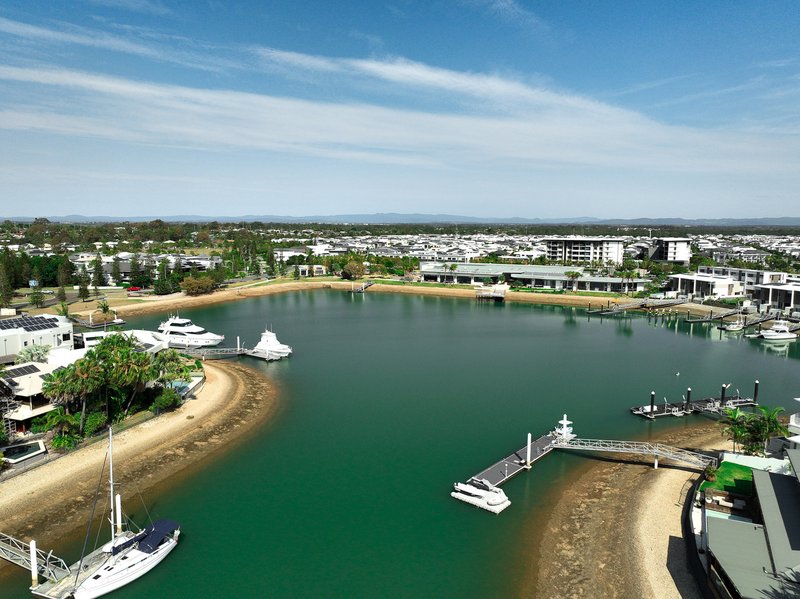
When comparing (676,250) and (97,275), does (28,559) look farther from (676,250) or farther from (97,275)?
(676,250)

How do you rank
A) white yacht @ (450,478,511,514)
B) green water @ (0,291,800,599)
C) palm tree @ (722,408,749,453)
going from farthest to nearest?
1. palm tree @ (722,408,749,453)
2. white yacht @ (450,478,511,514)
3. green water @ (0,291,800,599)

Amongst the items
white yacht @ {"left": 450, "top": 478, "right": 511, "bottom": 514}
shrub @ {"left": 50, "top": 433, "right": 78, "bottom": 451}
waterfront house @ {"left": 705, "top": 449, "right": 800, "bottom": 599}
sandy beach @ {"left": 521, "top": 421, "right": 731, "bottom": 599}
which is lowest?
sandy beach @ {"left": 521, "top": 421, "right": 731, "bottom": 599}

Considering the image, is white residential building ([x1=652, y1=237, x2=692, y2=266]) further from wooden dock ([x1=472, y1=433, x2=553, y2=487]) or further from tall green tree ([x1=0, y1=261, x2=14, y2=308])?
tall green tree ([x1=0, y1=261, x2=14, y2=308])

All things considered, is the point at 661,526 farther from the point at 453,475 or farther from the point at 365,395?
the point at 365,395

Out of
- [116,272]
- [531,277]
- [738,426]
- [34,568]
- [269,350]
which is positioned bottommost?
[34,568]

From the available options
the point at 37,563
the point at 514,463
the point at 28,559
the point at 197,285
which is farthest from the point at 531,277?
the point at 37,563

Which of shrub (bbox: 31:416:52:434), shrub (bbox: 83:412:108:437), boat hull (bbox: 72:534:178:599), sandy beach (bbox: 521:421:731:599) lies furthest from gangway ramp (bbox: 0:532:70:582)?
sandy beach (bbox: 521:421:731:599)
